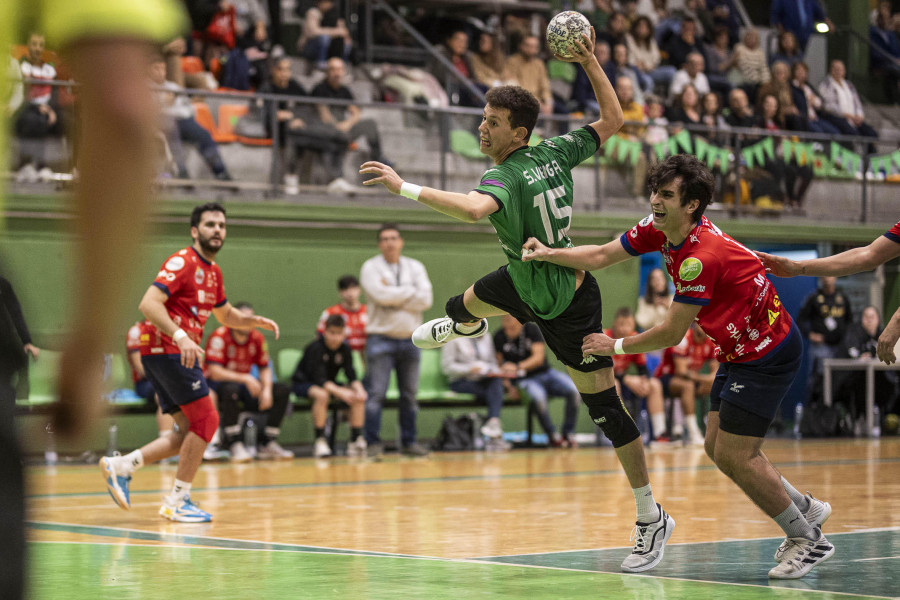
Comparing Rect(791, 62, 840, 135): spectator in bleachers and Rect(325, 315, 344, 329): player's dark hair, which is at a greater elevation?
Rect(791, 62, 840, 135): spectator in bleachers

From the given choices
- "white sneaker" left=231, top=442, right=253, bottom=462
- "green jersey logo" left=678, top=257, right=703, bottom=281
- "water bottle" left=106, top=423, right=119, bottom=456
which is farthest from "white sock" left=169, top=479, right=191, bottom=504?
"white sneaker" left=231, top=442, right=253, bottom=462

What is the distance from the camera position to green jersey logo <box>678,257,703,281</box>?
5.75 m

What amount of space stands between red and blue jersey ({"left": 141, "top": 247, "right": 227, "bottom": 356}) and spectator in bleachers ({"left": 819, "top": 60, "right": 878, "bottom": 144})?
15460mm

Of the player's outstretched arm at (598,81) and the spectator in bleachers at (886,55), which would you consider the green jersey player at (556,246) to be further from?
the spectator in bleachers at (886,55)

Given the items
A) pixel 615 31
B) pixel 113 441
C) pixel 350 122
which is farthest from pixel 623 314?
Answer: pixel 113 441

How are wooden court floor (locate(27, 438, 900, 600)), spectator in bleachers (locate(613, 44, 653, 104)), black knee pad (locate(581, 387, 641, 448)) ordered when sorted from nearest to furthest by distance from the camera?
wooden court floor (locate(27, 438, 900, 600)), black knee pad (locate(581, 387, 641, 448)), spectator in bleachers (locate(613, 44, 653, 104))

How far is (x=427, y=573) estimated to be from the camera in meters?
5.96

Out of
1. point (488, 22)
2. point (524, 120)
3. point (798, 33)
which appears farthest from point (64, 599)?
point (798, 33)

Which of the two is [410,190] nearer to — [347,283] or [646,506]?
[646,506]

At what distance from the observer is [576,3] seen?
21703mm

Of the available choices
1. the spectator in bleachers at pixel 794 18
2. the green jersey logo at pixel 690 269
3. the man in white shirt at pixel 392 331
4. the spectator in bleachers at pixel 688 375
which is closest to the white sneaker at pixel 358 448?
the man in white shirt at pixel 392 331

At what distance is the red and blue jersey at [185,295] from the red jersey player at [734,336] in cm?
349

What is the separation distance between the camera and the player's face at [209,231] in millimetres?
8578

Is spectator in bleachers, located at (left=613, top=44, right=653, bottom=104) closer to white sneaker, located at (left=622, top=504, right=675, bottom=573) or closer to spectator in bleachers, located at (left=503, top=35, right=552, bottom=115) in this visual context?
spectator in bleachers, located at (left=503, top=35, right=552, bottom=115)
